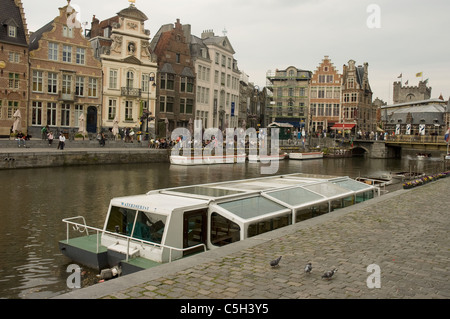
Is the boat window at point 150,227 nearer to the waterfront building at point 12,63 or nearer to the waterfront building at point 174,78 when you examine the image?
the waterfront building at point 12,63

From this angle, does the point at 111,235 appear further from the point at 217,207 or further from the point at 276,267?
the point at 276,267

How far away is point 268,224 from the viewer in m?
11.3

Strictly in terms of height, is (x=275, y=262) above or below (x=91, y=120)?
below

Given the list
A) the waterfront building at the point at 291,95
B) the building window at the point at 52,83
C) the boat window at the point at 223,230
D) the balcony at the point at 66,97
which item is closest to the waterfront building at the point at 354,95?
the waterfront building at the point at 291,95

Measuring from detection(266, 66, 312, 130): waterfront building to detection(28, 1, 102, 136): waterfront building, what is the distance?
41.6 meters

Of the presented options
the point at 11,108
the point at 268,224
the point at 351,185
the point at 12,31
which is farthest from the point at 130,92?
the point at 268,224

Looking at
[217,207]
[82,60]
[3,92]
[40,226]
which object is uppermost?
[82,60]

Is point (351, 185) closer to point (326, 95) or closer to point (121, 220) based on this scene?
point (121, 220)

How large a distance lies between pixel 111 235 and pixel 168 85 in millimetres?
46080

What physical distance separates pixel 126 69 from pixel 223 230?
139ft
